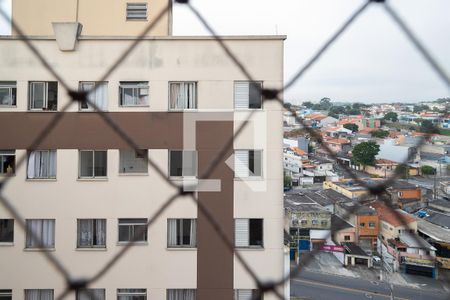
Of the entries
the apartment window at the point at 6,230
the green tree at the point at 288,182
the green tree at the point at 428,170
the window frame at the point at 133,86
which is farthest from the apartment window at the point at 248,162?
the green tree at the point at 288,182

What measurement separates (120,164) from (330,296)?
578cm

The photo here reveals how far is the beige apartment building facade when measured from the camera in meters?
2.59

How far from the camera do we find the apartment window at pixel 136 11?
9.43ft

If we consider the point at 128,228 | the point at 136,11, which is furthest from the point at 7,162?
the point at 136,11

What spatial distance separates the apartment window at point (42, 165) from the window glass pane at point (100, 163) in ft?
0.94

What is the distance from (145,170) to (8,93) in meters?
1.05

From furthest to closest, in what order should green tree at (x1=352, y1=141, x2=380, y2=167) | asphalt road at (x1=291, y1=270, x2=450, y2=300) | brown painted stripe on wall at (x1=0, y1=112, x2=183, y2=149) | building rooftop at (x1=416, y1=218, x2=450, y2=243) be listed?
asphalt road at (x1=291, y1=270, x2=450, y2=300) < building rooftop at (x1=416, y1=218, x2=450, y2=243) < brown painted stripe on wall at (x1=0, y1=112, x2=183, y2=149) < green tree at (x1=352, y1=141, x2=380, y2=167)

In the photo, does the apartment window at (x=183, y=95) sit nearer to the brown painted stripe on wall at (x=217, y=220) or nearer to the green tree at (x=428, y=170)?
the brown painted stripe on wall at (x=217, y=220)

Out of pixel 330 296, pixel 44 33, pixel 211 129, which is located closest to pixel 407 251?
pixel 330 296

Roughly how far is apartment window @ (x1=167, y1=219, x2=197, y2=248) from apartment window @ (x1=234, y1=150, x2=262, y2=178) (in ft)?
1.53

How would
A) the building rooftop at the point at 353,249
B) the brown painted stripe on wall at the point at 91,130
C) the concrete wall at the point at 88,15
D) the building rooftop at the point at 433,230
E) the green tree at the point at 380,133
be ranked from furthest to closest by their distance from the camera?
the building rooftop at the point at 353,249 < the building rooftop at the point at 433,230 < the concrete wall at the point at 88,15 < the brown painted stripe on wall at the point at 91,130 < the green tree at the point at 380,133

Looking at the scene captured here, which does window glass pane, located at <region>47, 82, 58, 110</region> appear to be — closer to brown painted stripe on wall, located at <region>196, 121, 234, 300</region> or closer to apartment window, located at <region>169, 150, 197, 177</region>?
apartment window, located at <region>169, 150, 197, 177</region>

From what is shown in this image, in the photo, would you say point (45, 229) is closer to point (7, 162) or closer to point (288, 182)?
point (7, 162)

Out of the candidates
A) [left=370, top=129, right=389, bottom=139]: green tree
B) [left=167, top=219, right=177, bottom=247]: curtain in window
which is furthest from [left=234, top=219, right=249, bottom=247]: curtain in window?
[left=370, top=129, right=389, bottom=139]: green tree
